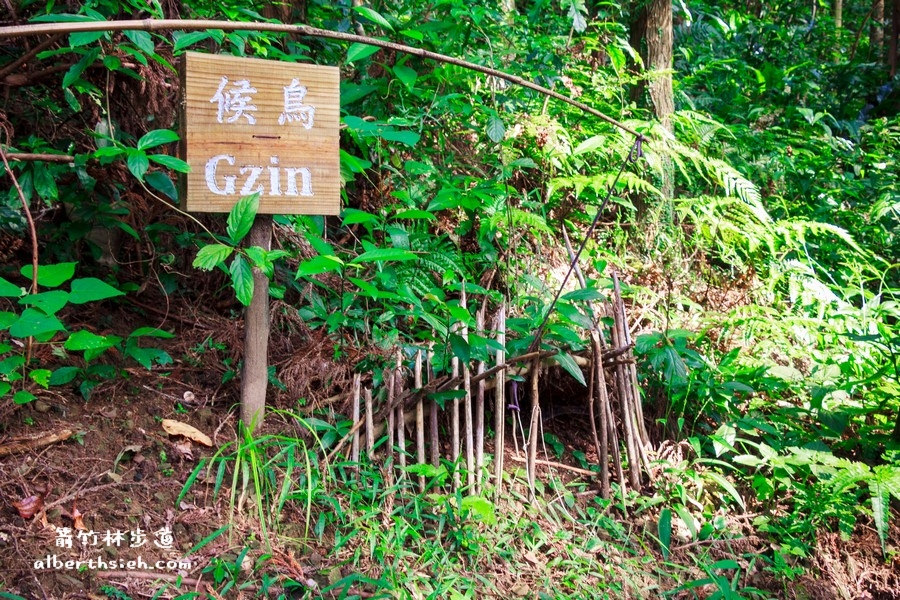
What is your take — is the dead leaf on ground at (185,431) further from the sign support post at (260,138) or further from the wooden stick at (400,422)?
the wooden stick at (400,422)

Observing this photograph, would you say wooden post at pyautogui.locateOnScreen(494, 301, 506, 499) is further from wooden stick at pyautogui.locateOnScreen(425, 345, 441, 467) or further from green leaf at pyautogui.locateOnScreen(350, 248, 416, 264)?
green leaf at pyautogui.locateOnScreen(350, 248, 416, 264)

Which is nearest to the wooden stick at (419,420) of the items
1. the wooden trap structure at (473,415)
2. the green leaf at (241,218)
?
the wooden trap structure at (473,415)

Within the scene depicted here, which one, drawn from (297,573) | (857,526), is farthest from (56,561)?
(857,526)

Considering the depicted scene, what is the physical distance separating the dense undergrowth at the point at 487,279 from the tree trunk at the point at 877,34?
4285mm

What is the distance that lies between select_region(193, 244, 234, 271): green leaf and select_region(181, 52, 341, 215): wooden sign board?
172mm

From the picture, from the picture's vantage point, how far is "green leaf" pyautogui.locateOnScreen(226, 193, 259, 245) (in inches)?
85.6

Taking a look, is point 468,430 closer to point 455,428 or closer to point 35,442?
point 455,428

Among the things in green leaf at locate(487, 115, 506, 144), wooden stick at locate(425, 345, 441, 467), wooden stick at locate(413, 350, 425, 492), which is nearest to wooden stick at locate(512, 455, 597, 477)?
wooden stick at locate(425, 345, 441, 467)

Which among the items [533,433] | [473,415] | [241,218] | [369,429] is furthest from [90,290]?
[533,433]

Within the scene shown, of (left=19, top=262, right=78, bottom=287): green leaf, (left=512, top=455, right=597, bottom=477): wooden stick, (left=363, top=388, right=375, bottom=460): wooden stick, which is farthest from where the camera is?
(left=512, top=455, right=597, bottom=477): wooden stick

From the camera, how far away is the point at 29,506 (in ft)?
7.16

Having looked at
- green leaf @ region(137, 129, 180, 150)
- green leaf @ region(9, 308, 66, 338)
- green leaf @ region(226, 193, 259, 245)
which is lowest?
green leaf @ region(9, 308, 66, 338)

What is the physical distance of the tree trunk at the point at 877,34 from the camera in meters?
8.12

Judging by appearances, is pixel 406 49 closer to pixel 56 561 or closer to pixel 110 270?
pixel 56 561
